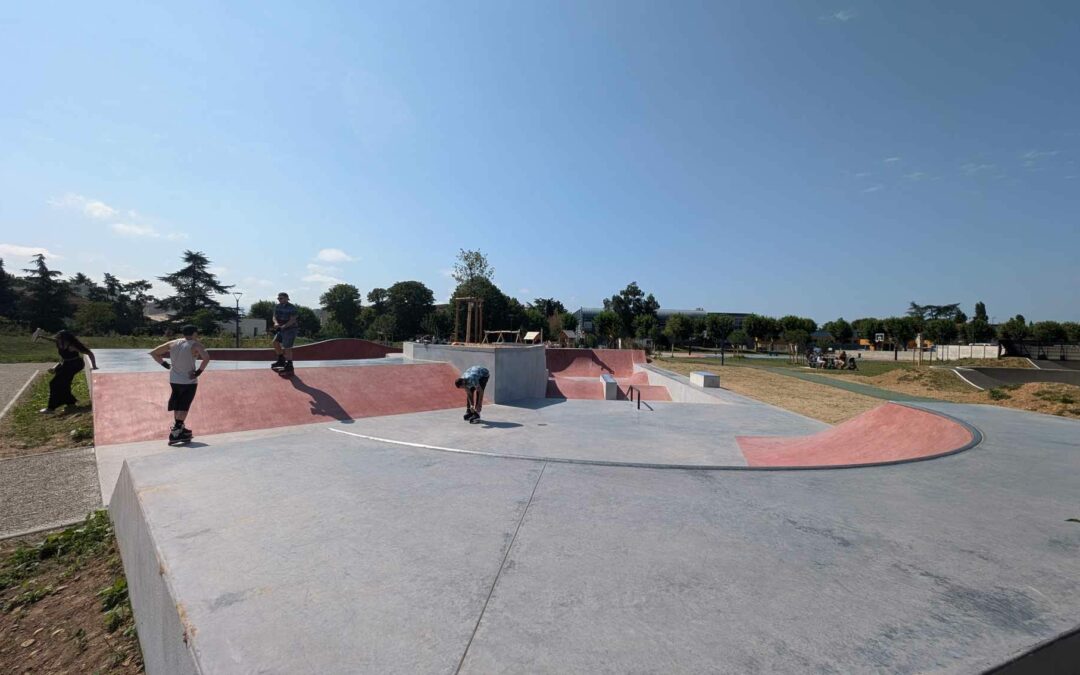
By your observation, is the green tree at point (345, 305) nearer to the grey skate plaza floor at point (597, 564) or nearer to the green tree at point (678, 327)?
the green tree at point (678, 327)

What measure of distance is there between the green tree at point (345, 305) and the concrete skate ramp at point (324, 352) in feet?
152

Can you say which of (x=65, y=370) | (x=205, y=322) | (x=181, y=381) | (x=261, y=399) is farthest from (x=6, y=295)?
(x=181, y=381)

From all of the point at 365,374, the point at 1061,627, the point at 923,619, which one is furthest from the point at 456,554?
the point at 365,374

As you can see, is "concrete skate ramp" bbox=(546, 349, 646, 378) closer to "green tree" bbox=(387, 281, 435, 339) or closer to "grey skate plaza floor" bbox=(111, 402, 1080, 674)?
"grey skate plaza floor" bbox=(111, 402, 1080, 674)

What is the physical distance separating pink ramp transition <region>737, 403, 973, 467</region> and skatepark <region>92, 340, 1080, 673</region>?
217 mm

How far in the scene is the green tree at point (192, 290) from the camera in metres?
49.5

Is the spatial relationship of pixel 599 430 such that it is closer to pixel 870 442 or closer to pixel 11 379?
pixel 870 442

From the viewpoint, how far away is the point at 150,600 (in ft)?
7.21

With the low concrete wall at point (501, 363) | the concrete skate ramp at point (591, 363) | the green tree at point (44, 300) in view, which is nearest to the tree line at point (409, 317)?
the green tree at point (44, 300)

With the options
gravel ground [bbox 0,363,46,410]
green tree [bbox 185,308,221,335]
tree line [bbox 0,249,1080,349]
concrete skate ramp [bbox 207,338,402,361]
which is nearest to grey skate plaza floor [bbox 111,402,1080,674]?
gravel ground [bbox 0,363,46,410]

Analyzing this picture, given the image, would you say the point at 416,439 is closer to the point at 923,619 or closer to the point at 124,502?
the point at 124,502

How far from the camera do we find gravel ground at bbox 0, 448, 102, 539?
13.3 feet

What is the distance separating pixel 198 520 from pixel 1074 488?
6.84 meters

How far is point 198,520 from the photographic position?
2.85 meters
